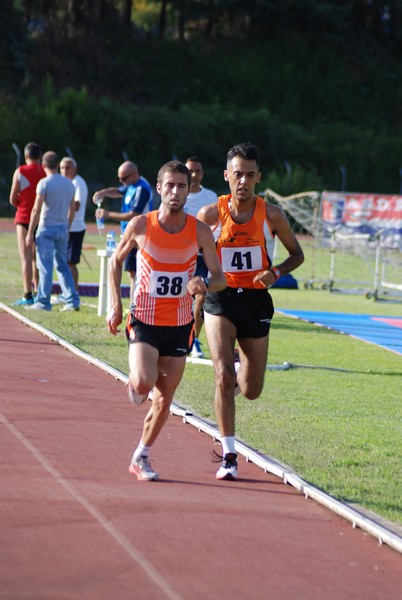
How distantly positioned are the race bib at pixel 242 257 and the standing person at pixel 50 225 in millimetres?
8267

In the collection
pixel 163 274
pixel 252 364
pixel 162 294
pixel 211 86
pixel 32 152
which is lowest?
pixel 252 364

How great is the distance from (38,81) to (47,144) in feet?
33.6

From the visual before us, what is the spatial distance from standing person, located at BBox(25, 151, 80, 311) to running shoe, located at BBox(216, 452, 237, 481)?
8736 mm

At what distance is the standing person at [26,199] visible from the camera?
55.0ft

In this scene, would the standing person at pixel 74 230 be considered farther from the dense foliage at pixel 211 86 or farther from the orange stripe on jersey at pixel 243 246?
the dense foliage at pixel 211 86

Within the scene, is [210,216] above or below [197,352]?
above

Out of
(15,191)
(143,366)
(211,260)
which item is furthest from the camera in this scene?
(15,191)

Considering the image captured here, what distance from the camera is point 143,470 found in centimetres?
725

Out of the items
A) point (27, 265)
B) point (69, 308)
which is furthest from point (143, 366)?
point (27, 265)

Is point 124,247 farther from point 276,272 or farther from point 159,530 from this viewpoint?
point 159,530

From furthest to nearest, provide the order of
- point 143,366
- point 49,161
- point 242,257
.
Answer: point 49,161, point 242,257, point 143,366

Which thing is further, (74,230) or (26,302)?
(74,230)

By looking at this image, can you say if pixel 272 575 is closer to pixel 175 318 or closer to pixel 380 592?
pixel 380 592

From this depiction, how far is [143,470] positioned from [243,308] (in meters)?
1.35
